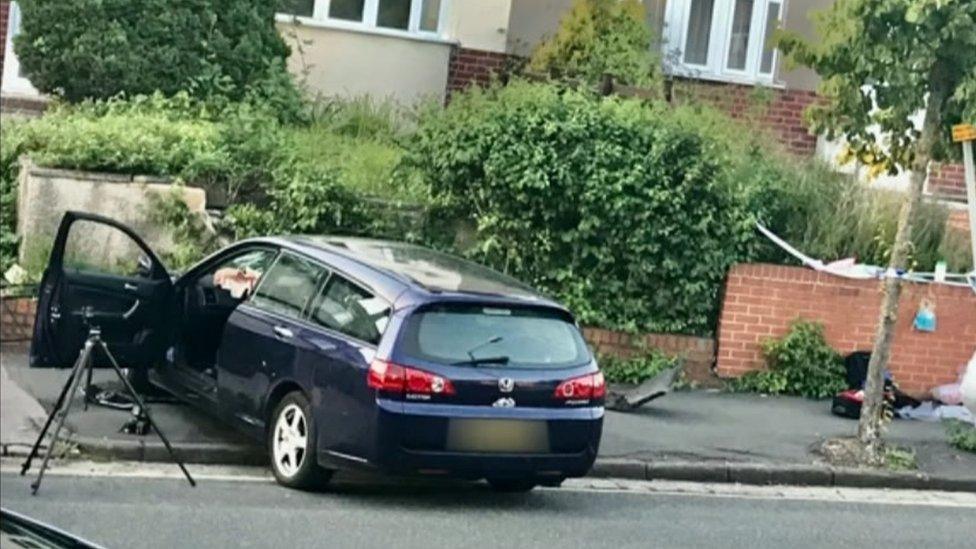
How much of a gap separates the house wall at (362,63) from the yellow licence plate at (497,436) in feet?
29.7

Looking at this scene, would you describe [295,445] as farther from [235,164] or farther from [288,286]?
[235,164]

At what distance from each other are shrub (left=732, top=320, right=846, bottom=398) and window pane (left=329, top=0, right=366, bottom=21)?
21.2 feet

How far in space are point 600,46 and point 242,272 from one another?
823 cm

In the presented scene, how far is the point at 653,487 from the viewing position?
10500 mm

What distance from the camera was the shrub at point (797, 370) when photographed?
551 inches

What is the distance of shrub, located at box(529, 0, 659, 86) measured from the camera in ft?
57.5

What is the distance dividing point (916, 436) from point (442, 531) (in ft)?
17.9

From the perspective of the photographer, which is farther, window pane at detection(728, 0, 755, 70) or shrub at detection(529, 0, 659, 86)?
window pane at detection(728, 0, 755, 70)

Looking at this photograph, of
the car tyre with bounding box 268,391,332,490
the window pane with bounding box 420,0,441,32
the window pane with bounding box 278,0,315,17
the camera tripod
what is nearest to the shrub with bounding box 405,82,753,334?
the window pane with bounding box 278,0,315,17

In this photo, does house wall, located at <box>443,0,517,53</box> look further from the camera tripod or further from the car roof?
the camera tripod

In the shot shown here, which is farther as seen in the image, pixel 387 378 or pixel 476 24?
pixel 476 24

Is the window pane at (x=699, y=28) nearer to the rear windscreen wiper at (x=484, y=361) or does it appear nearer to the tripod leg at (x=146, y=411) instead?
the rear windscreen wiper at (x=484, y=361)

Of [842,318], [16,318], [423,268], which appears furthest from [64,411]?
[842,318]

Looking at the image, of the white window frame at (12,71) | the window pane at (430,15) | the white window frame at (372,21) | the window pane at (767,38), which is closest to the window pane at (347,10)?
the white window frame at (372,21)
